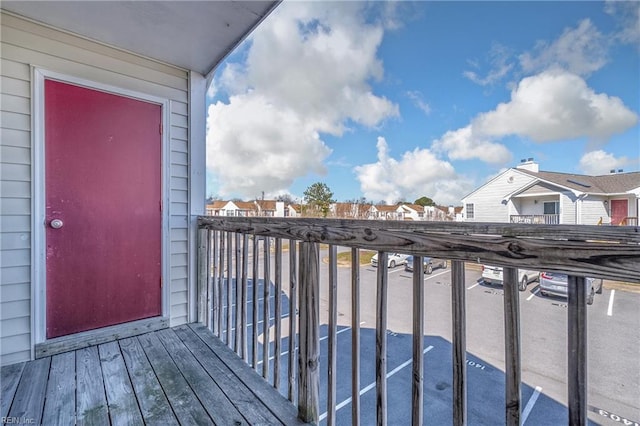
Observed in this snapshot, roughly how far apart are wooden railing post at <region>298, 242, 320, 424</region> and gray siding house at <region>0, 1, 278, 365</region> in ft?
4.93

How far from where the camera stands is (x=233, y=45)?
2104mm

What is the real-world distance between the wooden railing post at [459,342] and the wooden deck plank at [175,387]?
1074 mm

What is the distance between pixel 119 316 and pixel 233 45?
2167 millimetres

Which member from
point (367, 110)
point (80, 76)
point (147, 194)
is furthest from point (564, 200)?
point (367, 110)

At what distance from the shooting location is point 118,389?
5.06 feet

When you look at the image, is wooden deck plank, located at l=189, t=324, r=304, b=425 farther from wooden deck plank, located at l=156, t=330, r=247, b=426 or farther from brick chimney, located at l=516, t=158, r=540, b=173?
brick chimney, located at l=516, t=158, r=540, b=173

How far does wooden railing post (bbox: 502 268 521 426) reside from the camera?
0.70 metres

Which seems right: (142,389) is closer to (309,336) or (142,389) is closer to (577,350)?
(309,336)

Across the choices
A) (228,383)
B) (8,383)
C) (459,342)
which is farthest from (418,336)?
(8,383)

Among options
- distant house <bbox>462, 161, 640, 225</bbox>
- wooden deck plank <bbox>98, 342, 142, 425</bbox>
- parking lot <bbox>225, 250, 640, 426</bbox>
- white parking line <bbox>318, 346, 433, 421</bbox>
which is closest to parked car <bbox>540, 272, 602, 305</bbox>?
wooden deck plank <bbox>98, 342, 142, 425</bbox>

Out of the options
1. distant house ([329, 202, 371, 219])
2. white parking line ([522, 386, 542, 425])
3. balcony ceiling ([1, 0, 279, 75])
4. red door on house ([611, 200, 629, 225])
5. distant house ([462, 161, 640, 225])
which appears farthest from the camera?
distant house ([462, 161, 640, 225])

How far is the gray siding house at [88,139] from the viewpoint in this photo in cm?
181

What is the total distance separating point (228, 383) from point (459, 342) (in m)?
1.30

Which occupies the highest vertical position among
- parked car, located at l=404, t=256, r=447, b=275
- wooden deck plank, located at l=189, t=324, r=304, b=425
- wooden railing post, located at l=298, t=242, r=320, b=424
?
parked car, located at l=404, t=256, r=447, b=275
